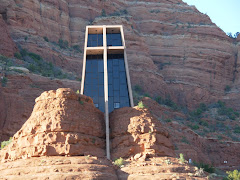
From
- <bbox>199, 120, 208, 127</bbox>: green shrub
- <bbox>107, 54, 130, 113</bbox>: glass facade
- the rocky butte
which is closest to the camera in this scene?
the rocky butte

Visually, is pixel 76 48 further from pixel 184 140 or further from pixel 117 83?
pixel 117 83

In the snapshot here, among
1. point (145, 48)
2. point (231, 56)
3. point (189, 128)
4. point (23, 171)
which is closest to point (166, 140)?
point (23, 171)

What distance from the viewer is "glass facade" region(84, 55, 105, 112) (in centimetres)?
2855

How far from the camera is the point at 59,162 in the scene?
18141mm

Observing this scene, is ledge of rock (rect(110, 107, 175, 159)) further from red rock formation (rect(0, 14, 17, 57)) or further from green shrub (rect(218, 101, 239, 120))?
green shrub (rect(218, 101, 239, 120))

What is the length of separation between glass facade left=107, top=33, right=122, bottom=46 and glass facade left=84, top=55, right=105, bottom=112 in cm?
124

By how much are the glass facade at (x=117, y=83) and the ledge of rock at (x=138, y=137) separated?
4.62m

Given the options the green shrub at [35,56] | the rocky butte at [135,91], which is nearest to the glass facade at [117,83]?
the rocky butte at [135,91]

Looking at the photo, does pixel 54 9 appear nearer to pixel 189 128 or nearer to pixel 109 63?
pixel 189 128

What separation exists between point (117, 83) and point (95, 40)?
3982mm

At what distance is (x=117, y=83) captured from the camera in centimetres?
2927

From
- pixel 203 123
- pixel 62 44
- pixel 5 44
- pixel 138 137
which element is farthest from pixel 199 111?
pixel 138 137

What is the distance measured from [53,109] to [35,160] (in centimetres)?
299

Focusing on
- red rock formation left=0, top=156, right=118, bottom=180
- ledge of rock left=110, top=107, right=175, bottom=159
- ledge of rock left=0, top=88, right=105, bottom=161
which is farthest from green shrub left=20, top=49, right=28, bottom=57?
red rock formation left=0, top=156, right=118, bottom=180
